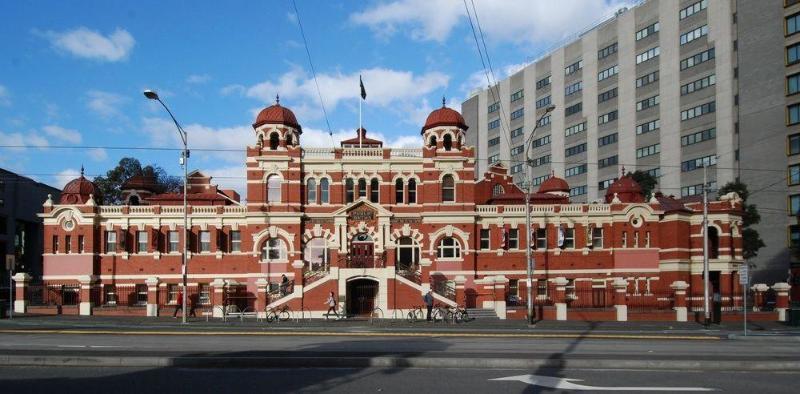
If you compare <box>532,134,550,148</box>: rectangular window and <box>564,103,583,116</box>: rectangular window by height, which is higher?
<box>564,103,583,116</box>: rectangular window

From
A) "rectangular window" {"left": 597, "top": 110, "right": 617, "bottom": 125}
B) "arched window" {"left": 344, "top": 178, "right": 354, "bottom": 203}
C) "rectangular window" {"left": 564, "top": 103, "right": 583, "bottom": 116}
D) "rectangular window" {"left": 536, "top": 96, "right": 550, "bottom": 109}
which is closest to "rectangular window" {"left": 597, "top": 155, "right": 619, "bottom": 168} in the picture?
"rectangular window" {"left": 597, "top": 110, "right": 617, "bottom": 125}

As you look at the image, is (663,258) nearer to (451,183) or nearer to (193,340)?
(451,183)

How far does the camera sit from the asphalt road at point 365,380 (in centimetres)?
1326

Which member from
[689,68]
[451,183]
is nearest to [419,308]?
[451,183]

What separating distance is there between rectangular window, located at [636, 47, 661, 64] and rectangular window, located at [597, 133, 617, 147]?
415 inches

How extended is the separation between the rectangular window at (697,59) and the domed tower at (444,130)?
45.6m

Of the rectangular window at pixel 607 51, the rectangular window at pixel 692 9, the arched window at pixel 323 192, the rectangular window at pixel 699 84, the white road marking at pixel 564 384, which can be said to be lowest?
the white road marking at pixel 564 384

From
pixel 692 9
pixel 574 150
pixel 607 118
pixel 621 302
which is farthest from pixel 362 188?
pixel 574 150

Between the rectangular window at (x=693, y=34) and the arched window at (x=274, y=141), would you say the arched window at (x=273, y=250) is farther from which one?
the rectangular window at (x=693, y=34)

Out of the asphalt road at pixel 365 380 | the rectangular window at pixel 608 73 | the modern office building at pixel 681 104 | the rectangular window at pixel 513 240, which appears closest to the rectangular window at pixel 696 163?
the modern office building at pixel 681 104

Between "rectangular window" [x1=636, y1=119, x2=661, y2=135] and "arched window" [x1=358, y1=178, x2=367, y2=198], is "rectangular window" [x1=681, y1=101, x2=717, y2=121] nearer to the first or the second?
"rectangular window" [x1=636, y1=119, x2=661, y2=135]

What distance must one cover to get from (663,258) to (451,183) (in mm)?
16808

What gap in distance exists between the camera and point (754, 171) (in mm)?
74125

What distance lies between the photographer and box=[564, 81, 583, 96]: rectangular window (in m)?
98.6
